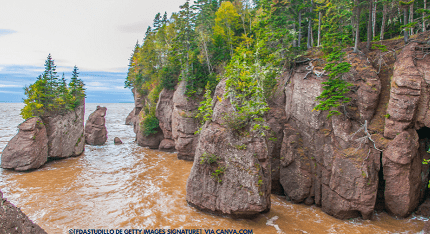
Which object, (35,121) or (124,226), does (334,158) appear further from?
(35,121)

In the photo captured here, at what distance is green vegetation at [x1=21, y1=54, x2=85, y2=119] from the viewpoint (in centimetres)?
2050

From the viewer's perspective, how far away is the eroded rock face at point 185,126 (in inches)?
845

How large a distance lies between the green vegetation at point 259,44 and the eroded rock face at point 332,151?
37.0 inches

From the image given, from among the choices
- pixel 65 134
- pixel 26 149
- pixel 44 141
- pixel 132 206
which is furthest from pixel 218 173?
pixel 65 134

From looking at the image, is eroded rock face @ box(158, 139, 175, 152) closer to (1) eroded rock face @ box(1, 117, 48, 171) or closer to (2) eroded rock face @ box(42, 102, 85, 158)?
(2) eroded rock face @ box(42, 102, 85, 158)

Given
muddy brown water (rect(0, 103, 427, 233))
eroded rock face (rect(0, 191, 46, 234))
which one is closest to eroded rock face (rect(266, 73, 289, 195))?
muddy brown water (rect(0, 103, 427, 233))

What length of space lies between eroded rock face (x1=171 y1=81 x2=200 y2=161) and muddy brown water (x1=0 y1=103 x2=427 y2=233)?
197cm

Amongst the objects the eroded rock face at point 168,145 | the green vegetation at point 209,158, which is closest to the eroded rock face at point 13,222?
the green vegetation at point 209,158

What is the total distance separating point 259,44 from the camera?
12.5 m

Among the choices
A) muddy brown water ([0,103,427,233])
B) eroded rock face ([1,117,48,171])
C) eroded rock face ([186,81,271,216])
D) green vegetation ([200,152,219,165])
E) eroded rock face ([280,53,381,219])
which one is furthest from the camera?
eroded rock face ([1,117,48,171])

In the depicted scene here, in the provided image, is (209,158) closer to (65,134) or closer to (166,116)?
(166,116)

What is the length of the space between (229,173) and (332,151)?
229 inches

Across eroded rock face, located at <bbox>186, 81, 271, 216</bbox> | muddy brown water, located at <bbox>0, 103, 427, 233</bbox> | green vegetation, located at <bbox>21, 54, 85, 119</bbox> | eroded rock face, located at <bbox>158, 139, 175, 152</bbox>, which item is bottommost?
muddy brown water, located at <bbox>0, 103, 427, 233</bbox>

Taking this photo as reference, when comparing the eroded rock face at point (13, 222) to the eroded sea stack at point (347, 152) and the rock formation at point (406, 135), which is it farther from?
the rock formation at point (406, 135)
